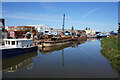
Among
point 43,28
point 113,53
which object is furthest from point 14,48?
point 43,28

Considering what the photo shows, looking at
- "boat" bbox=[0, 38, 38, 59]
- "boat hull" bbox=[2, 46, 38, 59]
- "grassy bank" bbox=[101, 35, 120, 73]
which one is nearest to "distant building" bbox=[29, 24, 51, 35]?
"boat" bbox=[0, 38, 38, 59]

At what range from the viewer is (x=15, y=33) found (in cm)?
4838

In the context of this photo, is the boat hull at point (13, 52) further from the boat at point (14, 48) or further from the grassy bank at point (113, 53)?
the grassy bank at point (113, 53)

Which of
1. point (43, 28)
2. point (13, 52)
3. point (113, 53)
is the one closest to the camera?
point (113, 53)

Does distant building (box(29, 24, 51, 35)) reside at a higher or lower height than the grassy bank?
higher

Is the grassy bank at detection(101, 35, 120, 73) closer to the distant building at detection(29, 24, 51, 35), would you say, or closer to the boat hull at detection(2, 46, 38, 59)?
the boat hull at detection(2, 46, 38, 59)

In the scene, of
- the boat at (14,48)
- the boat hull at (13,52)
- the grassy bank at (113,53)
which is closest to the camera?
the grassy bank at (113,53)

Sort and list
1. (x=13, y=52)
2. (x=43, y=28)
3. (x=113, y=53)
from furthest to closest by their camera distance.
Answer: (x=43, y=28), (x=13, y=52), (x=113, y=53)

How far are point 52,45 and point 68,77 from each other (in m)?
24.2

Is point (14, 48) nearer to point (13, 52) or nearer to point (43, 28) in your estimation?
point (13, 52)

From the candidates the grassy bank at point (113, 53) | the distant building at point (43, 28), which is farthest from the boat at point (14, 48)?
the distant building at point (43, 28)

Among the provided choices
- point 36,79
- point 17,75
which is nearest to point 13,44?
point 17,75

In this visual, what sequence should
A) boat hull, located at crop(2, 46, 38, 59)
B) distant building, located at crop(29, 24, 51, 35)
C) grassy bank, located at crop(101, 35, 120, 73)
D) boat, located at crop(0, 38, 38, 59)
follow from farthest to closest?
distant building, located at crop(29, 24, 51, 35), boat, located at crop(0, 38, 38, 59), boat hull, located at crop(2, 46, 38, 59), grassy bank, located at crop(101, 35, 120, 73)

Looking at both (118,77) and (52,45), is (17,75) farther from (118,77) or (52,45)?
(52,45)
